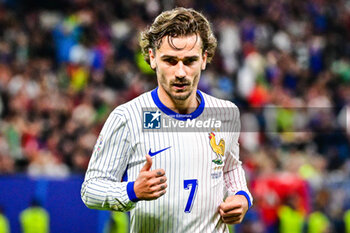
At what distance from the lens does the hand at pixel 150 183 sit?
124 inches

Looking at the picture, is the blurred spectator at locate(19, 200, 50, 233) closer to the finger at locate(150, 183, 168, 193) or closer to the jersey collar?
the jersey collar

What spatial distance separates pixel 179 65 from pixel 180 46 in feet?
0.36

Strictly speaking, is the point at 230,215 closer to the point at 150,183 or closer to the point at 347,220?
the point at 150,183

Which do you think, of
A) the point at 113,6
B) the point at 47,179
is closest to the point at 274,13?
the point at 113,6

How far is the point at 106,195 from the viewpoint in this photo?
332 centimetres

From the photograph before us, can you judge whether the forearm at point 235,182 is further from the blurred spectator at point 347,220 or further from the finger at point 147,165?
the blurred spectator at point 347,220

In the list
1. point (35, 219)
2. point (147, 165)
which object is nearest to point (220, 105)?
point (147, 165)

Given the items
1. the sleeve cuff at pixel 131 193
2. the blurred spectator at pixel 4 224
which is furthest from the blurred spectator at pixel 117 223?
the sleeve cuff at pixel 131 193

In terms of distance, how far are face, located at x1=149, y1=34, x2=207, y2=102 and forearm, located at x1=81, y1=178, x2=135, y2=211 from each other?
63cm

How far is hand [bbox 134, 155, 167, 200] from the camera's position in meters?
3.14

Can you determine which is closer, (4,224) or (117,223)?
(117,223)

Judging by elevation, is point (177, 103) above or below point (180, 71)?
below

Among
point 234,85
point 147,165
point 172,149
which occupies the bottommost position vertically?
point 147,165

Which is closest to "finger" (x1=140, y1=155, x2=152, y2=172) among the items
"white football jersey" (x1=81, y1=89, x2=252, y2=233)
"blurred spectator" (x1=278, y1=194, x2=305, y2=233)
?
→ "white football jersey" (x1=81, y1=89, x2=252, y2=233)
